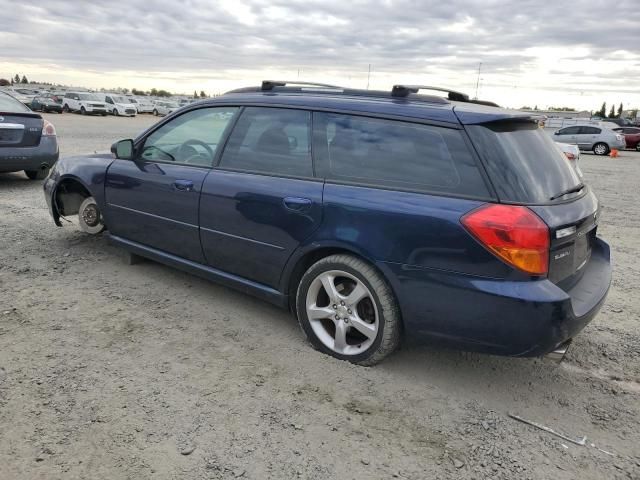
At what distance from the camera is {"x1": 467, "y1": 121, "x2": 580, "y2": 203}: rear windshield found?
109 inches

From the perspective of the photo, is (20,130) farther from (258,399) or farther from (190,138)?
(258,399)

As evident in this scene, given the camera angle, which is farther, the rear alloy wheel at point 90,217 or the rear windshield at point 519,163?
the rear alloy wheel at point 90,217

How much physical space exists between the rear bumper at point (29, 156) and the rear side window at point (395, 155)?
6.42 meters

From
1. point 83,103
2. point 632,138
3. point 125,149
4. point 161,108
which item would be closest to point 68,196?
point 125,149

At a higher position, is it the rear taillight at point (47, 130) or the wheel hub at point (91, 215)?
the rear taillight at point (47, 130)

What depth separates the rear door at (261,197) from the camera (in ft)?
11.1

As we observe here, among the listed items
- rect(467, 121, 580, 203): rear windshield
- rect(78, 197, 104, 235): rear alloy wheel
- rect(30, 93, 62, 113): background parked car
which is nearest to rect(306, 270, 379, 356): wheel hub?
rect(467, 121, 580, 203): rear windshield

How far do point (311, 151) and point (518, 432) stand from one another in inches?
79.4

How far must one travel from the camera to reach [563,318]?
107 inches

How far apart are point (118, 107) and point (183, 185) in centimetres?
4214

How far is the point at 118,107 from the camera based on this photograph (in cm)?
4209

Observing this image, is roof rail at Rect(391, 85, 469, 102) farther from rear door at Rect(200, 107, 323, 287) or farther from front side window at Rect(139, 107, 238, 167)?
front side window at Rect(139, 107, 238, 167)

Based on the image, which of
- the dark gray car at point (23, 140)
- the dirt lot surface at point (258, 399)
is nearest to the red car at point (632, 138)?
the dirt lot surface at point (258, 399)

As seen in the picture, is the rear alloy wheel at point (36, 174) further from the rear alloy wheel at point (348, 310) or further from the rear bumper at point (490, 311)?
the rear bumper at point (490, 311)
